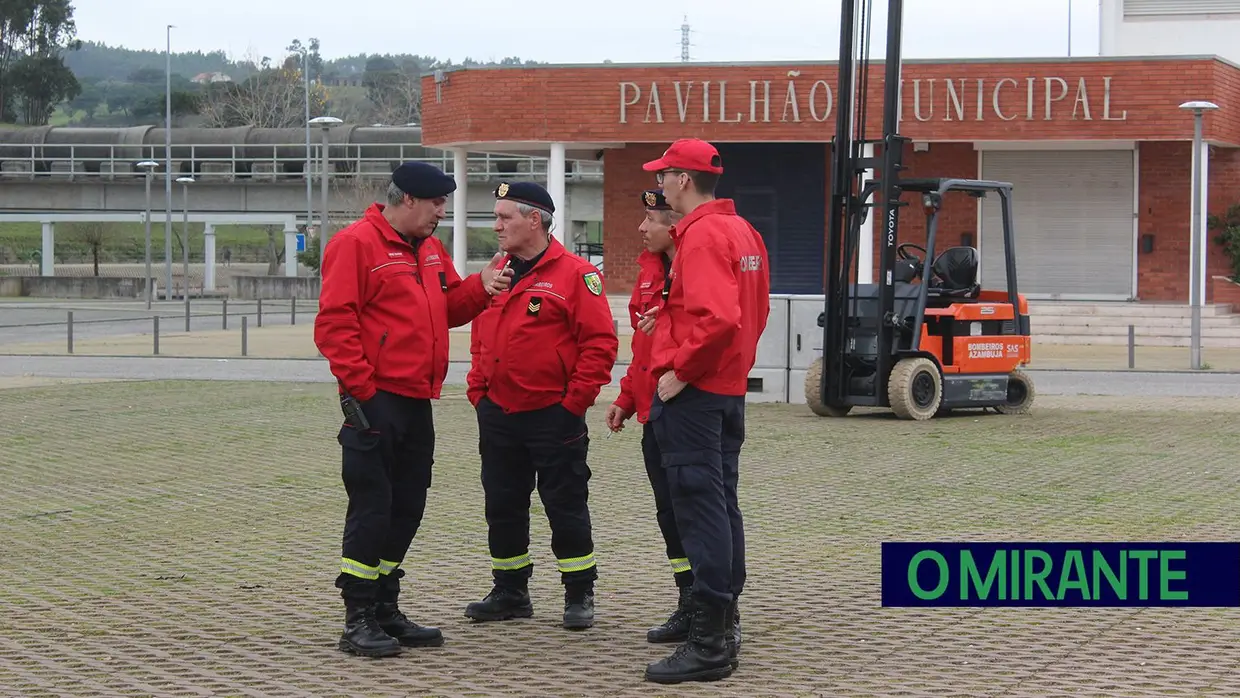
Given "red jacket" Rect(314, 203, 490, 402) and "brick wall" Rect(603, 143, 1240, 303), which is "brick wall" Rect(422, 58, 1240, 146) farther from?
"red jacket" Rect(314, 203, 490, 402)

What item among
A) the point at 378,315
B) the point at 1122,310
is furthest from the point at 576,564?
the point at 1122,310

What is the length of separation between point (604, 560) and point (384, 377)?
8.00 feet

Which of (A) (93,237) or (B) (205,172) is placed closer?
(B) (205,172)

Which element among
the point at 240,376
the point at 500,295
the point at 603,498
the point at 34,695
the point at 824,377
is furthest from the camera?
the point at 240,376

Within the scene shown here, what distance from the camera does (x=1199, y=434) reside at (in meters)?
15.8

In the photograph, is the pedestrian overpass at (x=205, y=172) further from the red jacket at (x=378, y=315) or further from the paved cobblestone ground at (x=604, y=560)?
the red jacket at (x=378, y=315)

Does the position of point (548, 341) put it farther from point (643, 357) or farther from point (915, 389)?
point (915, 389)

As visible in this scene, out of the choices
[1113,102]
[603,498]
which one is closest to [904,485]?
Result: [603,498]

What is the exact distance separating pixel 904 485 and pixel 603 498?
2142mm

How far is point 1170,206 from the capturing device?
36469 millimetres

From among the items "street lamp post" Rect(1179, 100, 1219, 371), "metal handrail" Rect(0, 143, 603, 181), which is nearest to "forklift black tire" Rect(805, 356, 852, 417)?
"street lamp post" Rect(1179, 100, 1219, 371)

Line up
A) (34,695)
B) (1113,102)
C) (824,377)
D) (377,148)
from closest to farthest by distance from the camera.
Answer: (34,695) < (824,377) < (1113,102) < (377,148)

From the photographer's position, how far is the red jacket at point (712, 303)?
20.8 ft

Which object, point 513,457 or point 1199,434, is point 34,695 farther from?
point 1199,434
